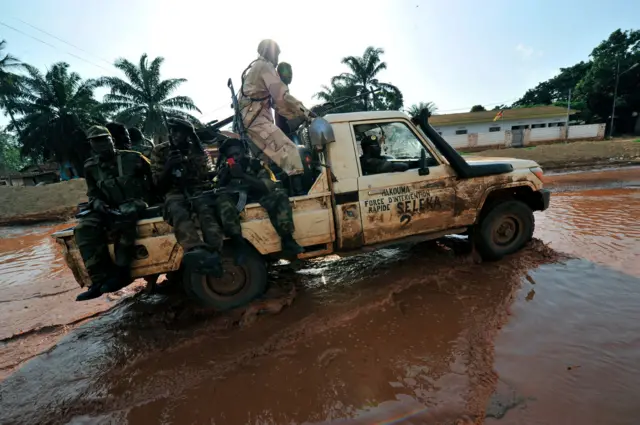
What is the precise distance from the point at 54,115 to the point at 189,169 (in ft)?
102

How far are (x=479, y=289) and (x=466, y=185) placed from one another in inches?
46.9

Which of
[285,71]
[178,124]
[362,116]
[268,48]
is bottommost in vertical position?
[362,116]

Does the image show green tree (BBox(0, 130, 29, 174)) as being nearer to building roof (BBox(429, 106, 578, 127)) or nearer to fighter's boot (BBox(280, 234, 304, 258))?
building roof (BBox(429, 106, 578, 127))

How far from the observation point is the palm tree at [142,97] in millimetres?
25906

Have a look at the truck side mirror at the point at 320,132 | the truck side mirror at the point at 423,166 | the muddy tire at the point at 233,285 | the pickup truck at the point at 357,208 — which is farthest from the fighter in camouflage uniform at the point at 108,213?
the truck side mirror at the point at 423,166

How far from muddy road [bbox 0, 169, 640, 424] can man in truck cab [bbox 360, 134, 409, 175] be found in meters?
1.30

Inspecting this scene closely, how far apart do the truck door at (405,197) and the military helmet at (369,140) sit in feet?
0.99

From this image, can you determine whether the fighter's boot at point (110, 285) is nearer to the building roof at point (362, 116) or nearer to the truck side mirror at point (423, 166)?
the building roof at point (362, 116)

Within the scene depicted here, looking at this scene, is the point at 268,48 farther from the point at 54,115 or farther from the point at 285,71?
the point at 54,115

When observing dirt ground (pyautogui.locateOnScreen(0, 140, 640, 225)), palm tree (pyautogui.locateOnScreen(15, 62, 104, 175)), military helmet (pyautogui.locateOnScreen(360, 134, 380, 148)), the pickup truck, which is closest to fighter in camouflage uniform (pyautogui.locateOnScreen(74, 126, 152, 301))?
the pickup truck

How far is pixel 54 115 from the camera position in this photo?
25.8 m

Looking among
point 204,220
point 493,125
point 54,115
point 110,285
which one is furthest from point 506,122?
point 54,115

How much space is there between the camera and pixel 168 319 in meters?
3.39

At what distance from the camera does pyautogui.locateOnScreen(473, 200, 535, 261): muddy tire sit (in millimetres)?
3875
